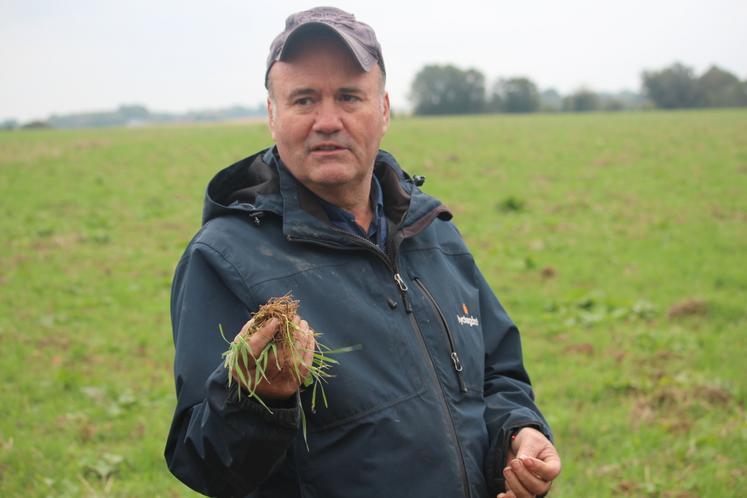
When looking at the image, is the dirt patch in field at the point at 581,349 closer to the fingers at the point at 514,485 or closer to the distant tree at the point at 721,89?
the fingers at the point at 514,485

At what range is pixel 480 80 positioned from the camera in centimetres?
9231

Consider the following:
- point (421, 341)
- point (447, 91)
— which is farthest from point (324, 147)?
point (447, 91)

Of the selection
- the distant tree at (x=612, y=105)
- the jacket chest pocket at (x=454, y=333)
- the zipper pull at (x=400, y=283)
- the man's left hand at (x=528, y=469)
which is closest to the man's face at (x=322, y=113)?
the zipper pull at (x=400, y=283)

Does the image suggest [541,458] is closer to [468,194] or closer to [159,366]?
[159,366]

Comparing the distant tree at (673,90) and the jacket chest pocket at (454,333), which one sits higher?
the distant tree at (673,90)

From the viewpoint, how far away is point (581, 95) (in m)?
89.6

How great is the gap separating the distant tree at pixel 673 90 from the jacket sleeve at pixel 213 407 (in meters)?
92.4

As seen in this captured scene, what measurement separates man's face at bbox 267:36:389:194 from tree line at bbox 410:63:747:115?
8730 cm

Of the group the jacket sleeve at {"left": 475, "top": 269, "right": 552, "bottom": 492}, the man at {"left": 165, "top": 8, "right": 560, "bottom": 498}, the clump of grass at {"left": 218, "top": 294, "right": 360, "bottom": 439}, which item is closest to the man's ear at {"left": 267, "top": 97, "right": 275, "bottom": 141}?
the man at {"left": 165, "top": 8, "right": 560, "bottom": 498}

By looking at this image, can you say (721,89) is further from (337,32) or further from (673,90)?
(337,32)

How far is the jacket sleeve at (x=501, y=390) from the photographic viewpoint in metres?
2.64

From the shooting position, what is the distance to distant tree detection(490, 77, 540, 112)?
87188mm

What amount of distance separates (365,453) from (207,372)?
0.55 meters

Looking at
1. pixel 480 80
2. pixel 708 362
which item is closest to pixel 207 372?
pixel 708 362
